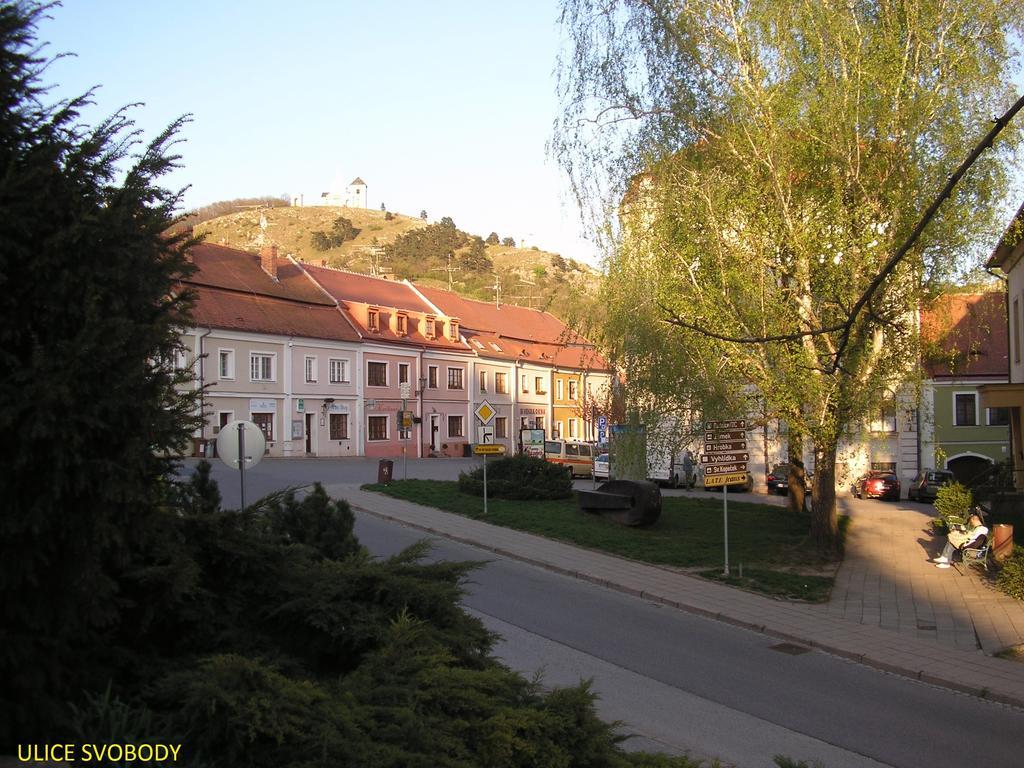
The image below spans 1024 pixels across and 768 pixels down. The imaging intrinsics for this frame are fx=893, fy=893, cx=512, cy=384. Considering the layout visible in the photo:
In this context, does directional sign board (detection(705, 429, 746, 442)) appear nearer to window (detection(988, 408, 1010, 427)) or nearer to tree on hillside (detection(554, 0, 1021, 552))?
tree on hillside (detection(554, 0, 1021, 552))

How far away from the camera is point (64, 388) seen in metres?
3.74

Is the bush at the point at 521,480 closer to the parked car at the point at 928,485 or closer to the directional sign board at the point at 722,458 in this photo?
the directional sign board at the point at 722,458

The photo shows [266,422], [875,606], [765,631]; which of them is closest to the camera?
[765,631]

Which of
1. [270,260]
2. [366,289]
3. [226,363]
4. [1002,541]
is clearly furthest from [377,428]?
[1002,541]

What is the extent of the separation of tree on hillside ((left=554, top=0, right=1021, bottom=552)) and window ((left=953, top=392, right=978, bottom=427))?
31.9 metres

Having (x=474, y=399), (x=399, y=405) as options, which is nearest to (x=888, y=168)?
(x=399, y=405)

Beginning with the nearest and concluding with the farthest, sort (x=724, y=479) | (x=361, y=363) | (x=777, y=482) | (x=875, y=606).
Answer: (x=875, y=606)
(x=724, y=479)
(x=777, y=482)
(x=361, y=363)

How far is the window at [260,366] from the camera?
153 feet

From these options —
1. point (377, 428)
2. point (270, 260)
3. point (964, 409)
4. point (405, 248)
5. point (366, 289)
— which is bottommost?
point (377, 428)

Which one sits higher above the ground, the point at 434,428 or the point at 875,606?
the point at 434,428

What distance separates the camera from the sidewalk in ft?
36.5

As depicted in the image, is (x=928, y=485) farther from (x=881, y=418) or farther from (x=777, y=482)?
(x=881, y=418)

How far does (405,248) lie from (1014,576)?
140 meters

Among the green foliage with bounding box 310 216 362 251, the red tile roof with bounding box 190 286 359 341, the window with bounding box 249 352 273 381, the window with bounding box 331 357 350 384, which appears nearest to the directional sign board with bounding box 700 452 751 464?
the red tile roof with bounding box 190 286 359 341
